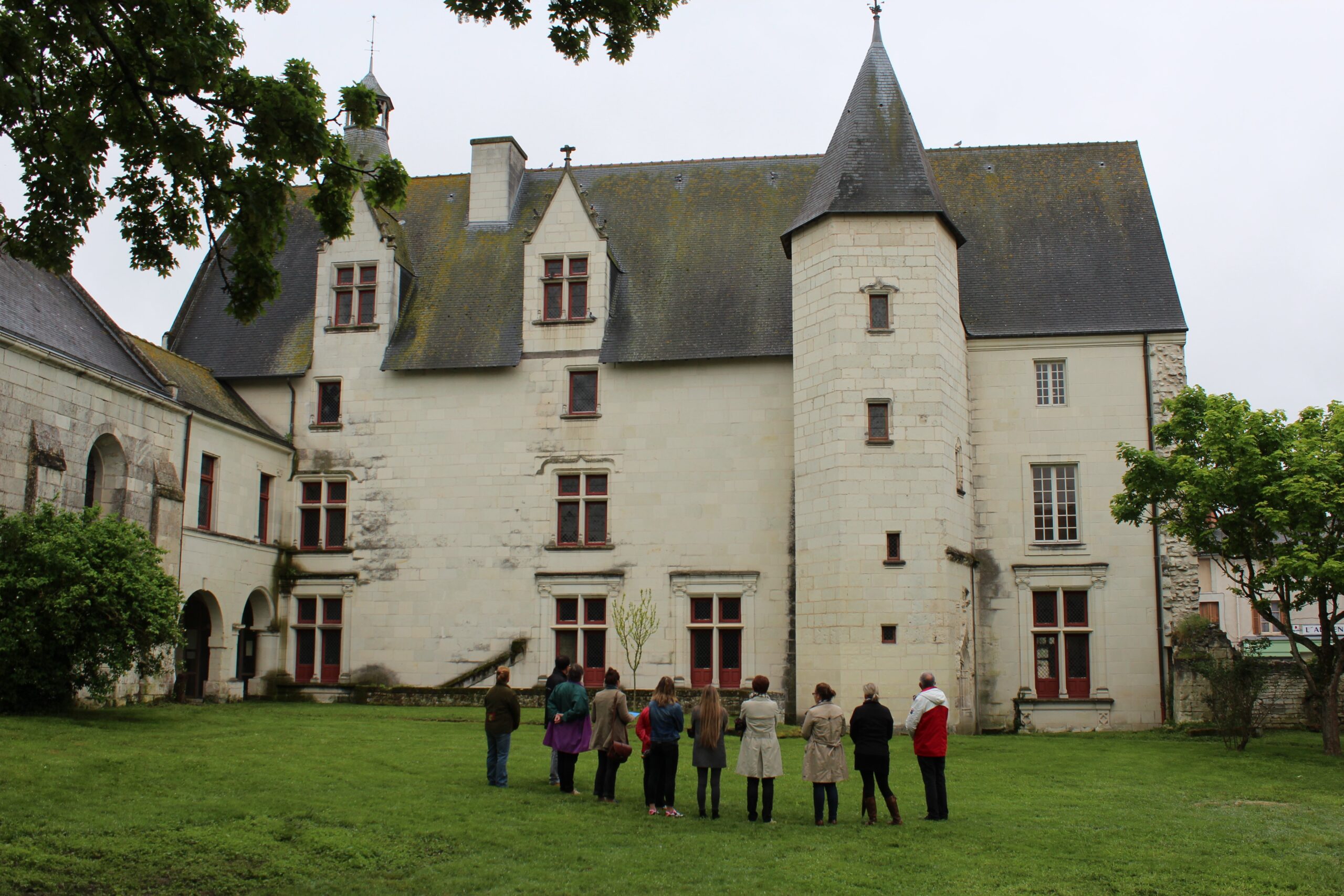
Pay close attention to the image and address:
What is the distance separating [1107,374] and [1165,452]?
7.27ft

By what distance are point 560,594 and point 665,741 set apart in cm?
1508

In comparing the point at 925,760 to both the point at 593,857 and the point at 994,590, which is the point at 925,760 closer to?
the point at 593,857

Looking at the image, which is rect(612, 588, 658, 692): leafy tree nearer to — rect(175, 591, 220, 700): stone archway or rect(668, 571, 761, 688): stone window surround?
rect(668, 571, 761, 688): stone window surround

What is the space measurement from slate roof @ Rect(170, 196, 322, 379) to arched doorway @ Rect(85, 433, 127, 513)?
7072mm

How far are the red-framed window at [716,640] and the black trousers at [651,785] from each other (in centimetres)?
1369

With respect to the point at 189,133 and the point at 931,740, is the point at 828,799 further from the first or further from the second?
the point at 189,133


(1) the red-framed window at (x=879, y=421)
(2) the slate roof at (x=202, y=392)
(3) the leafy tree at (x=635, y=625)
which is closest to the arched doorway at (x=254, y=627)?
(2) the slate roof at (x=202, y=392)

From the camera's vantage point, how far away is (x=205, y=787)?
42.4 ft

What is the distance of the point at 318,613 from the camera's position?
28.6m

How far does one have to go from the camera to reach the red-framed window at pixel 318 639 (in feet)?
93.4

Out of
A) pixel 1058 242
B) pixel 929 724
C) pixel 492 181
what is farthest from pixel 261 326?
pixel 929 724

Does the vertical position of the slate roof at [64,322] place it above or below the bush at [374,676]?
above

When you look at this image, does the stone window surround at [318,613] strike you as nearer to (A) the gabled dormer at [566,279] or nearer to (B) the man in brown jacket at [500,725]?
(A) the gabled dormer at [566,279]

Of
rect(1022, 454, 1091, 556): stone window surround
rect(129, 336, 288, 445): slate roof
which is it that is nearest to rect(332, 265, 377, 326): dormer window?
rect(129, 336, 288, 445): slate roof
